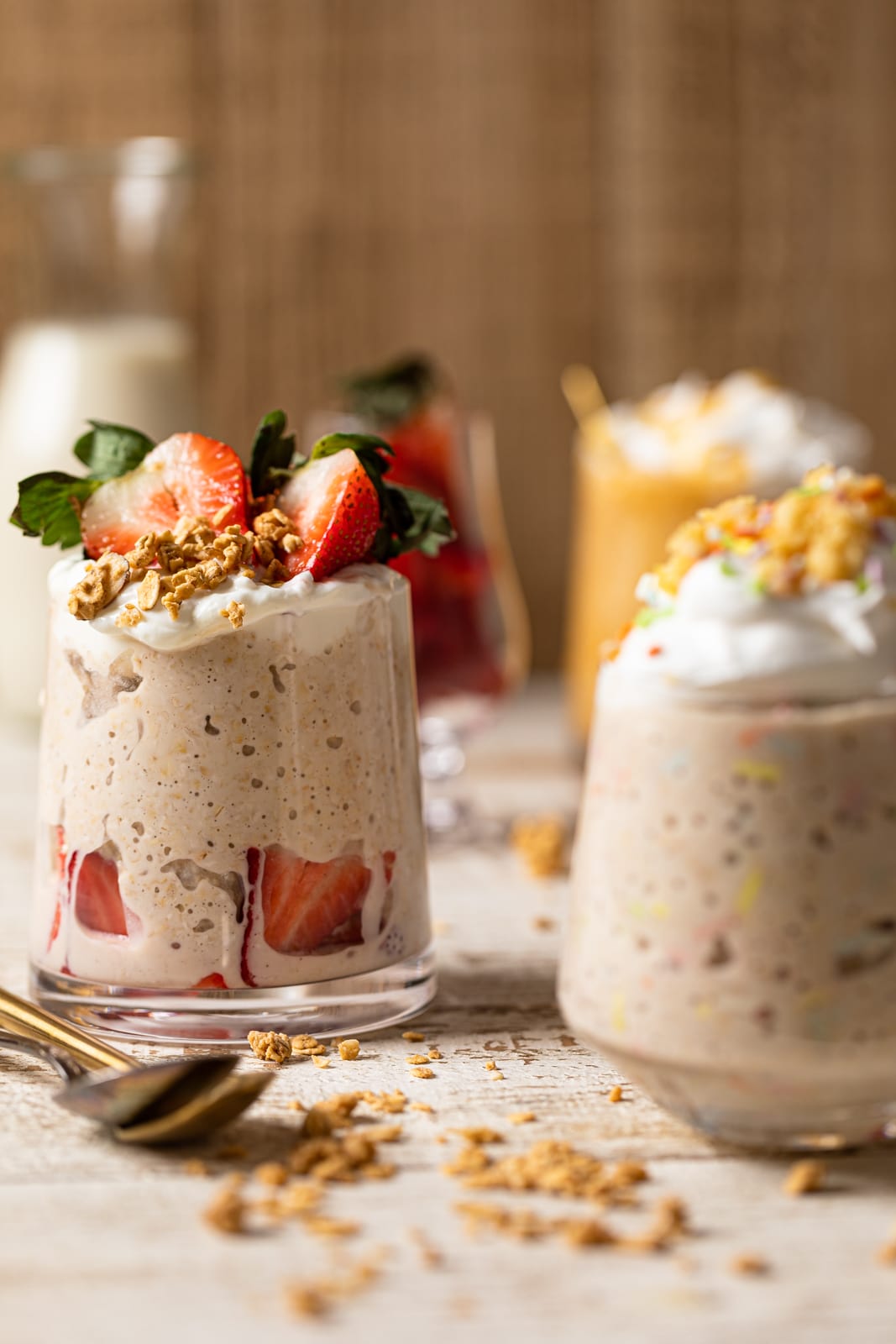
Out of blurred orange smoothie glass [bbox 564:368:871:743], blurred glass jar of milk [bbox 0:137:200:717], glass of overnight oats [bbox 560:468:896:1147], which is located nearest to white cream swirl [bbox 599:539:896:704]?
glass of overnight oats [bbox 560:468:896:1147]

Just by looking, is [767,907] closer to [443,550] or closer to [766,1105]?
[766,1105]

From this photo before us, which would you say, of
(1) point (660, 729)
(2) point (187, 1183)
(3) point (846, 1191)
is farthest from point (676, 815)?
(2) point (187, 1183)

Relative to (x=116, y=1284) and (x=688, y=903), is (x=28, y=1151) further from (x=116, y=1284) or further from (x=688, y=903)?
(x=688, y=903)

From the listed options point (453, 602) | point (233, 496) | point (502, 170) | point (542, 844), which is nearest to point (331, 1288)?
point (233, 496)

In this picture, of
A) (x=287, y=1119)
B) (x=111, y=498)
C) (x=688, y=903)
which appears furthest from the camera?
(x=111, y=498)

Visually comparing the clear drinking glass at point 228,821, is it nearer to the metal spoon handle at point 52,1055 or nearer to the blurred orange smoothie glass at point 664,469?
the metal spoon handle at point 52,1055

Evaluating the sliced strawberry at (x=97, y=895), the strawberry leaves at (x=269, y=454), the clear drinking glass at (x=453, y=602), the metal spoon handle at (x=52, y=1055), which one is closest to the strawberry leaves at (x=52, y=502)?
the strawberry leaves at (x=269, y=454)

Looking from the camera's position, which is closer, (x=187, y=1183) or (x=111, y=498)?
(x=187, y=1183)
